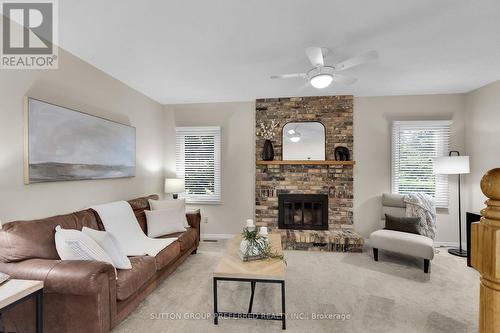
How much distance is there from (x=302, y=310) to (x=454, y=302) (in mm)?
1598

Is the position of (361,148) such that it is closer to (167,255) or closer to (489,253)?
(167,255)

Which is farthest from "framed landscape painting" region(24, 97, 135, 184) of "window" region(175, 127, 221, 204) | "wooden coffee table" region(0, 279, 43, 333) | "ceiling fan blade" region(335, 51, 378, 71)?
"ceiling fan blade" region(335, 51, 378, 71)

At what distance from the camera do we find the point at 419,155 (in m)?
4.33

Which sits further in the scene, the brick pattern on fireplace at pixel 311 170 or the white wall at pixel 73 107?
the brick pattern on fireplace at pixel 311 170

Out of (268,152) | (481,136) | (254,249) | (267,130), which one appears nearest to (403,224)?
(481,136)

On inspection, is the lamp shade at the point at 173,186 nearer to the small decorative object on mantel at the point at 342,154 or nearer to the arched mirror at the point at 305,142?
the arched mirror at the point at 305,142

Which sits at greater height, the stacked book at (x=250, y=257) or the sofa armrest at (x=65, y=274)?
the sofa armrest at (x=65, y=274)

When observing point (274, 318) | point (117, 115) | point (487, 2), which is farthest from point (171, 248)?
point (487, 2)

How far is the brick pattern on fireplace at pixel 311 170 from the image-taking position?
4.47m

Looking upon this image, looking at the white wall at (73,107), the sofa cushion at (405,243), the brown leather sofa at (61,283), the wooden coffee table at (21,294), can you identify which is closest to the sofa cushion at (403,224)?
the sofa cushion at (405,243)

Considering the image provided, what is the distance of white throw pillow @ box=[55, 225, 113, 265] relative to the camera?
6.55ft

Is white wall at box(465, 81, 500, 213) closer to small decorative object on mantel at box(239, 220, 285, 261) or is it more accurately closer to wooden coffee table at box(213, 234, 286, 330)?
small decorative object on mantel at box(239, 220, 285, 261)

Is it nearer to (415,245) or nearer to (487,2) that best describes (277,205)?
(415,245)

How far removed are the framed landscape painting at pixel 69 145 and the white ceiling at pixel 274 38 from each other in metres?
0.74
